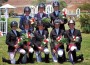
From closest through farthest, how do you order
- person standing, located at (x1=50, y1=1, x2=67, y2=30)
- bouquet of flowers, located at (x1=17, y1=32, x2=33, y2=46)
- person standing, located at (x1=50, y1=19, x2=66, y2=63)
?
bouquet of flowers, located at (x1=17, y1=32, x2=33, y2=46)
person standing, located at (x1=50, y1=19, x2=66, y2=63)
person standing, located at (x1=50, y1=1, x2=67, y2=30)

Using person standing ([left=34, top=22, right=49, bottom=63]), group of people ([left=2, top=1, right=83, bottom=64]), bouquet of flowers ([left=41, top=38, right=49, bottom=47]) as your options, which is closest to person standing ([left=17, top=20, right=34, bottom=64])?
group of people ([left=2, top=1, right=83, bottom=64])

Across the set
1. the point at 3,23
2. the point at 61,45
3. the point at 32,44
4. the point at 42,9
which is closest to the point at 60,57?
the point at 61,45

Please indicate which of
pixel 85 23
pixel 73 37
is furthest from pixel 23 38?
pixel 85 23

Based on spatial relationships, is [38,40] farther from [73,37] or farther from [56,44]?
[73,37]

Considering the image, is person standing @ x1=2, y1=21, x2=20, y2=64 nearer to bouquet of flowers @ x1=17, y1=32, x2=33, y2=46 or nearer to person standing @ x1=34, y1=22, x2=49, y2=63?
bouquet of flowers @ x1=17, y1=32, x2=33, y2=46

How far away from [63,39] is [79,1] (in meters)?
59.7

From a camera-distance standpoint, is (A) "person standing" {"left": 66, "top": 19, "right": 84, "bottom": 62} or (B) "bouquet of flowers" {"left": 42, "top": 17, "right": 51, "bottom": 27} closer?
(A) "person standing" {"left": 66, "top": 19, "right": 84, "bottom": 62}

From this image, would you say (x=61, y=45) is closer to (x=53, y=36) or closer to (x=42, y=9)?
(x=53, y=36)

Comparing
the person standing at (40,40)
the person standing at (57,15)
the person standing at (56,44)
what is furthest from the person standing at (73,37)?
the person standing at (40,40)

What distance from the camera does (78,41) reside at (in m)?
8.32

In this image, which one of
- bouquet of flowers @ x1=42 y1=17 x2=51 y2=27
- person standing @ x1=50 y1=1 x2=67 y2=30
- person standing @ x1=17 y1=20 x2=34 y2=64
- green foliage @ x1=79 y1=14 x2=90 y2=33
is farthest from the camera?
green foliage @ x1=79 y1=14 x2=90 y2=33

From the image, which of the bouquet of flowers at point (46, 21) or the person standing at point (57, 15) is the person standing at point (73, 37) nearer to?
the person standing at point (57, 15)

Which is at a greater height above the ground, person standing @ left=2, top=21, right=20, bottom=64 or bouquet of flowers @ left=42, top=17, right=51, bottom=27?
bouquet of flowers @ left=42, top=17, right=51, bottom=27

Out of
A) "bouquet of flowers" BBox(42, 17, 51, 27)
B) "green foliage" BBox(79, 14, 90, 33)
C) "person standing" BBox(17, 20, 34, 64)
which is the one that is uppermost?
"bouquet of flowers" BBox(42, 17, 51, 27)
